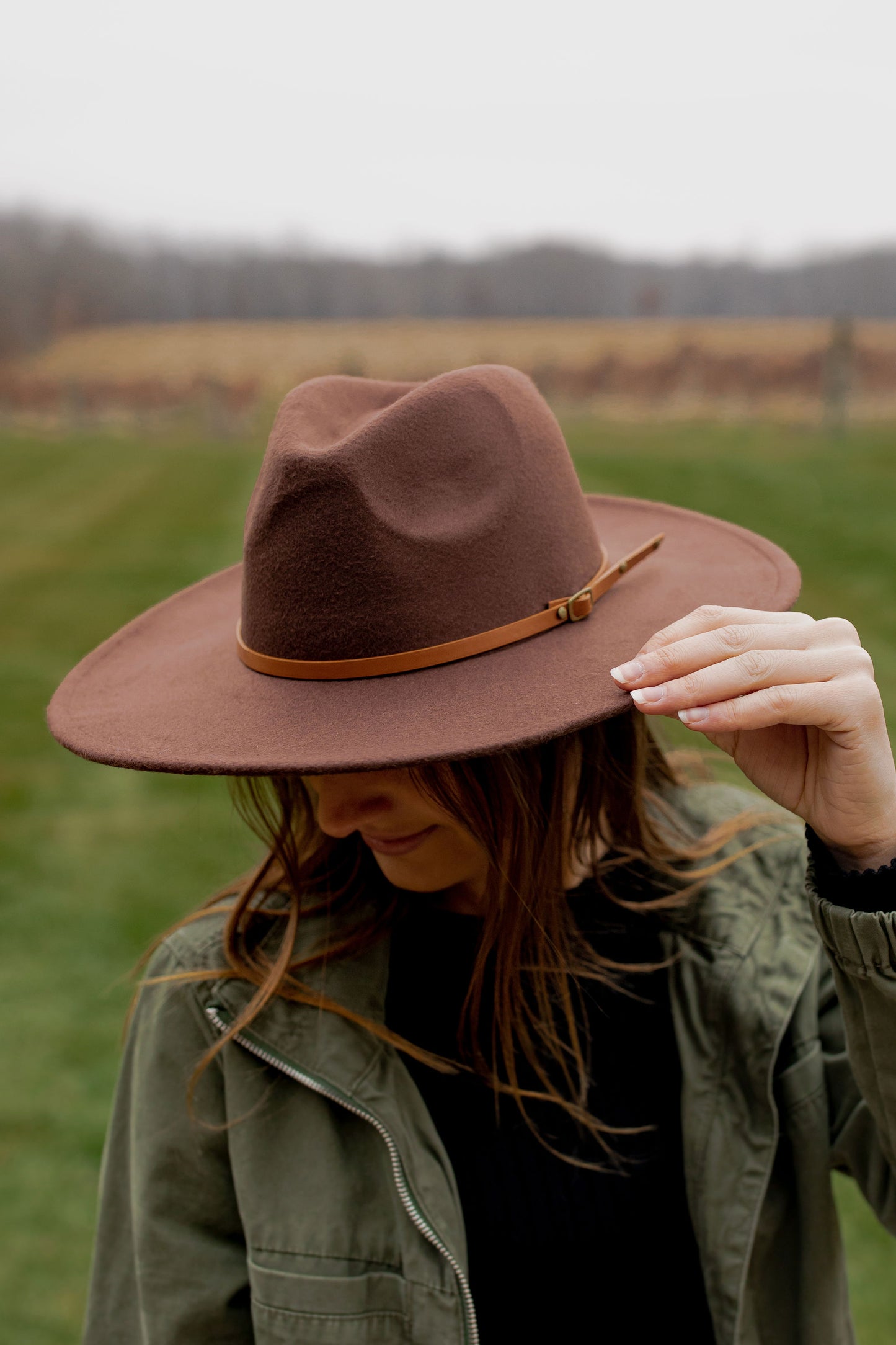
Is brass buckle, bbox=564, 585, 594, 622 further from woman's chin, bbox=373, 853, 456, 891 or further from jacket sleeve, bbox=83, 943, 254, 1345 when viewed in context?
jacket sleeve, bbox=83, 943, 254, 1345

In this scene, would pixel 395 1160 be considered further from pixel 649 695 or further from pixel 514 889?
pixel 649 695

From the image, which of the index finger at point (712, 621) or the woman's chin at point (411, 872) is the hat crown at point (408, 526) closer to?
the index finger at point (712, 621)

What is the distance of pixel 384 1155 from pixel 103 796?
453cm

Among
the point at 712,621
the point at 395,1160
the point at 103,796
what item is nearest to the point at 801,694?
the point at 712,621

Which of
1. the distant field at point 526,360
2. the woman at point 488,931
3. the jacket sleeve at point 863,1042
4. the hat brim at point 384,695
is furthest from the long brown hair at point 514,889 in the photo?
the distant field at point 526,360

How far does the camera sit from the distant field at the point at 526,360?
14773 mm

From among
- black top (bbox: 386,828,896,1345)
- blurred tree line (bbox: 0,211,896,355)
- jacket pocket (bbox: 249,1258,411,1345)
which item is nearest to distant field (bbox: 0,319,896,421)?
blurred tree line (bbox: 0,211,896,355)

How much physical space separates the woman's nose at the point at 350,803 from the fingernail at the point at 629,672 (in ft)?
1.06

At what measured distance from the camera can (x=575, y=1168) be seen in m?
1.32

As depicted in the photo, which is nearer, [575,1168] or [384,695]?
[384,695]

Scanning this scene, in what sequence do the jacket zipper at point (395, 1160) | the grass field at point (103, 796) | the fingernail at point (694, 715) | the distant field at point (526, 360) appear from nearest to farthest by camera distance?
the fingernail at point (694, 715), the jacket zipper at point (395, 1160), the grass field at point (103, 796), the distant field at point (526, 360)

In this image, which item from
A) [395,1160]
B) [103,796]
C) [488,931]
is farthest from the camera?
[103,796]

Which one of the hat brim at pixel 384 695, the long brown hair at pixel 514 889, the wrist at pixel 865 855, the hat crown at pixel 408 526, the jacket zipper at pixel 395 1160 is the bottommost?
the jacket zipper at pixel 395 1160

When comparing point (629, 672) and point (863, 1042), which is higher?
point (629, 672)
